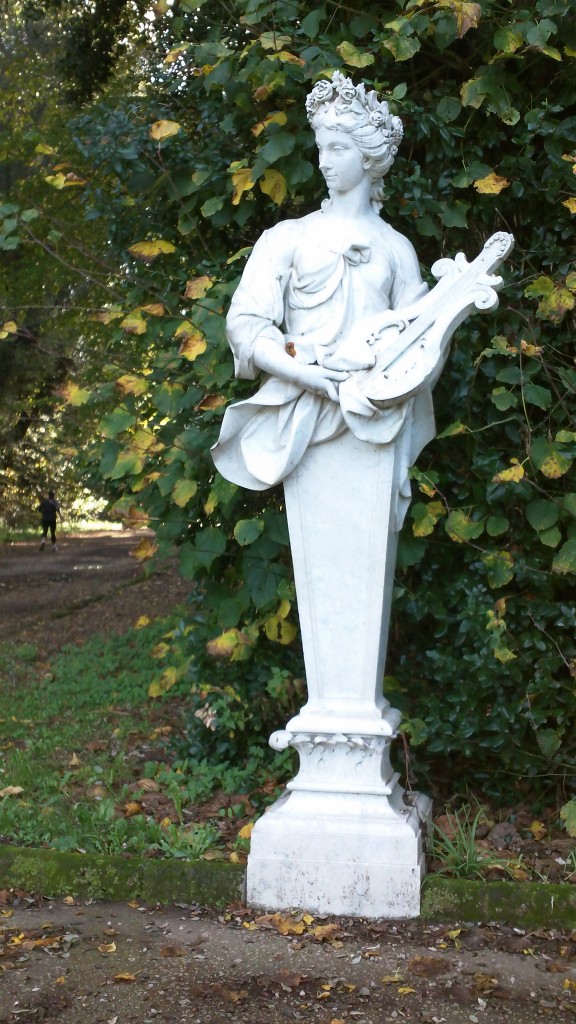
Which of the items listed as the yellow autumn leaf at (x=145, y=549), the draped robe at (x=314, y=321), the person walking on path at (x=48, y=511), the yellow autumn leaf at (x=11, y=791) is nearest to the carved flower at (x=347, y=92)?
the draped robe at (x=314, y=321)

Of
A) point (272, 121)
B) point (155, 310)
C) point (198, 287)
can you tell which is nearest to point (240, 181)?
point (272, 121)

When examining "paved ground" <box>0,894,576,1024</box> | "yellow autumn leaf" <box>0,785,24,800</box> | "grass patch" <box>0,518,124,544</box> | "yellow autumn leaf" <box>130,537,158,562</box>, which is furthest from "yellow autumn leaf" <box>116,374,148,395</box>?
"grass patch" <box>0,518,124,544</box>

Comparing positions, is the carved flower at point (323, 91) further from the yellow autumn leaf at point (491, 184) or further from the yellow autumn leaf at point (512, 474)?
the yellow autumn leaf at point (512, 474)

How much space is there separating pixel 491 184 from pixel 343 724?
2.17 metres

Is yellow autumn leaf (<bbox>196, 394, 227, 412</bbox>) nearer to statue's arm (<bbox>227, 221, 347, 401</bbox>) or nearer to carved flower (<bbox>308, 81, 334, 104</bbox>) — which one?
statue's arm (<bbox>227, 221, 347, 401</bbox>)

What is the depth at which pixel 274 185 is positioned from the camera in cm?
455

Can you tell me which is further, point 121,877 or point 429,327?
point 121,877

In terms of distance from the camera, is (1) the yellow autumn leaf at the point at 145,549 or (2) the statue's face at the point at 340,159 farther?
(1) the yellow autumn leaf at the point at 145,549

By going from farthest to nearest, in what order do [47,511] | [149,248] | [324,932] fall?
[47,511] < [149,248] < [324,932]

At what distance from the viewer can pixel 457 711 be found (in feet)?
14.2

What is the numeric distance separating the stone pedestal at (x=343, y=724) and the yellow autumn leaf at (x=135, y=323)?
4.29 ft

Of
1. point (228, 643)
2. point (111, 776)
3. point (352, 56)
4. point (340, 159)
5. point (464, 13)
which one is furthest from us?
point (111, 776)

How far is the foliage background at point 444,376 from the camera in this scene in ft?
14.0

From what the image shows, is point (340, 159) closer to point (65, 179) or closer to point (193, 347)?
point (193, 347)
